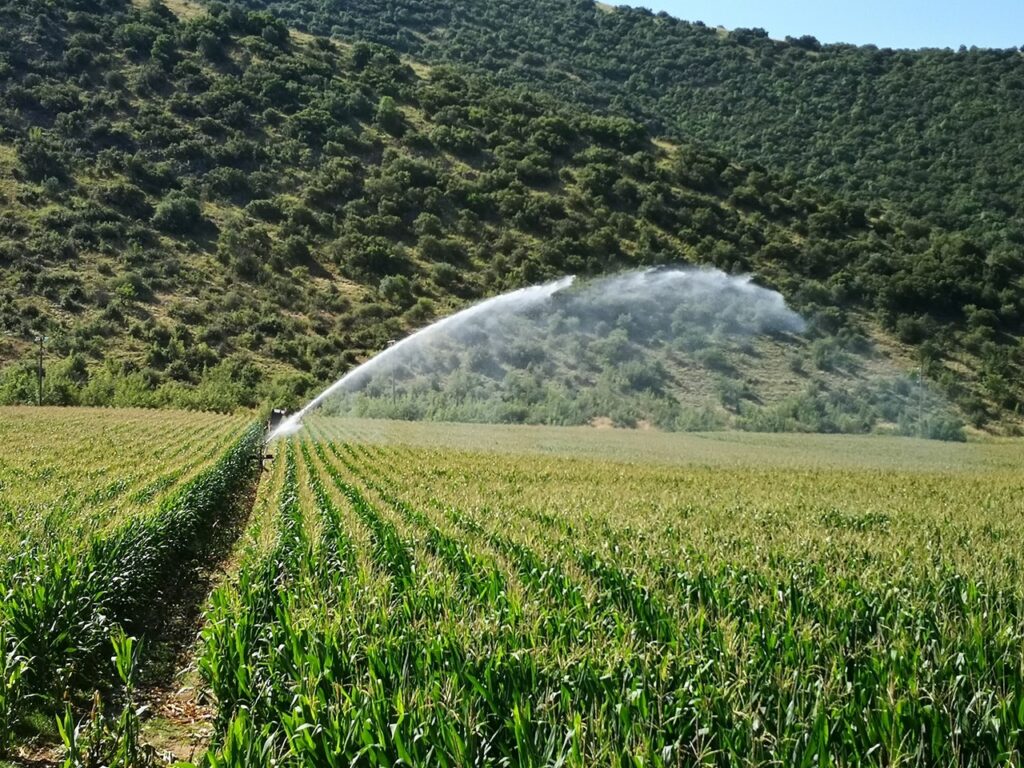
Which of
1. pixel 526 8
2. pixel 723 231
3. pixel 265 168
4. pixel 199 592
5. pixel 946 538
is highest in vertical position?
pixel 526 8

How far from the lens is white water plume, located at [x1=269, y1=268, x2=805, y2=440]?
71.4m

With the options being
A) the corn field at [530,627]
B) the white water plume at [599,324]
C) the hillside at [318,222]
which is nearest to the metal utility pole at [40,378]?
the hillside at [318,222]

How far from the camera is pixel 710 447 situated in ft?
141

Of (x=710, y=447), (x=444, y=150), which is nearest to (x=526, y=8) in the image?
(x=444, y=150)

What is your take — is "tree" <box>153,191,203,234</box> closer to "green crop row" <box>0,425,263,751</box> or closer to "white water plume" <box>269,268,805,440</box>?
"white water plume" <box>269,268,805,440</box>

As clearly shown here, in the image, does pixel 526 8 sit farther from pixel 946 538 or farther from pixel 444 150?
pixel 946 538

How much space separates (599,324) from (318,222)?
101ft

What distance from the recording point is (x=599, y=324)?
74938 millimetres

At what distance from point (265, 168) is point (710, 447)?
66.1 m

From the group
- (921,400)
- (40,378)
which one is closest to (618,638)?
(921,400)

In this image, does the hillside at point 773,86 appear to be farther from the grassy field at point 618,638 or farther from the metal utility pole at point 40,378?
the grassy field at point 618,638

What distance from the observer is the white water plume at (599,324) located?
71375mm

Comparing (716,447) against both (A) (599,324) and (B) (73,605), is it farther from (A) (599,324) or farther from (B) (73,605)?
(B) (73,605)

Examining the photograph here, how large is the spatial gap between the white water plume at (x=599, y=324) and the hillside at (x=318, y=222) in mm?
2326
